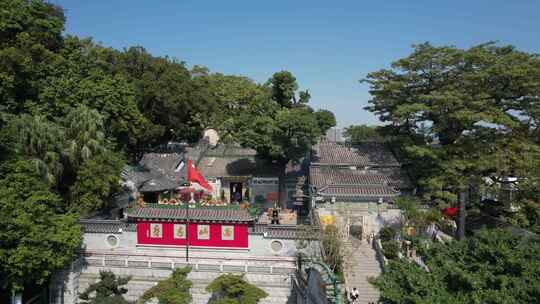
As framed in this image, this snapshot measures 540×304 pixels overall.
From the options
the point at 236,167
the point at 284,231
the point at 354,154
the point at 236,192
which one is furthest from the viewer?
the point at 236,167

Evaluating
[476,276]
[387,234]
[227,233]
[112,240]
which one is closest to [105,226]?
[112,240]

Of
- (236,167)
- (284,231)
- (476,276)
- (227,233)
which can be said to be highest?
(236,167)

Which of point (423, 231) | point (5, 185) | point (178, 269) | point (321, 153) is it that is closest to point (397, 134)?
point (321, 153)

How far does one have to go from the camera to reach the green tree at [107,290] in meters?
17.1

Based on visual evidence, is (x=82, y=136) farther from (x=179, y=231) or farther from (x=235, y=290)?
(x=235, y=290)

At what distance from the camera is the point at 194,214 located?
19.6 m

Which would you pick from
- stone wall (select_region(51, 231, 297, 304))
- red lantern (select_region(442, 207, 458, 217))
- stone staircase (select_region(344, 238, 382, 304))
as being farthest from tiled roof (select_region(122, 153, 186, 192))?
red lantern (select_region(442, 207, 458, 217))

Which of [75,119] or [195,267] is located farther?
[75,119]

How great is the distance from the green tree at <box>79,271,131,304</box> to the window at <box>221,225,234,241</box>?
4676 millimetres

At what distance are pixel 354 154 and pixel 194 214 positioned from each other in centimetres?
1222

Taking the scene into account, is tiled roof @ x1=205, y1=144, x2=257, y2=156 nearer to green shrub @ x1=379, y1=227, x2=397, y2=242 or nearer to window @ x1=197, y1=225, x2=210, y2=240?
window @ x1=197, y1=225, x2=210, y2=240

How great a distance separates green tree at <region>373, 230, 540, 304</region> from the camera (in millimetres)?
10102

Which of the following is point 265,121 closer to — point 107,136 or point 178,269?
point 107,136

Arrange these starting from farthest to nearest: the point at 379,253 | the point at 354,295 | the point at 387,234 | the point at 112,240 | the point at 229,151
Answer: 1. the point at 229,151
2. the point at 387,234
3. the point at 112,240
4. the point at 379,253
5. the point at 354,295
